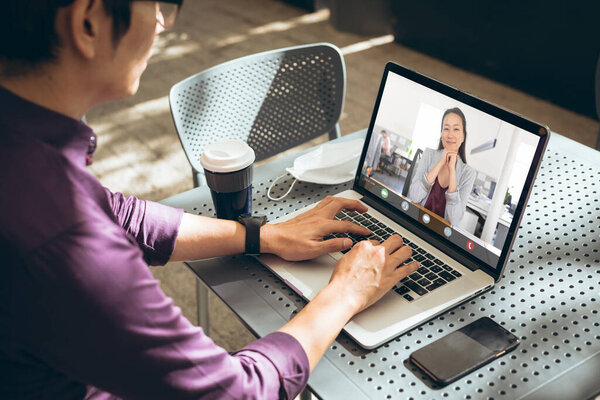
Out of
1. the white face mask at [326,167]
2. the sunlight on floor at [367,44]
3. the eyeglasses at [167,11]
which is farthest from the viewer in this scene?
the sunlight on floor at [367,44]

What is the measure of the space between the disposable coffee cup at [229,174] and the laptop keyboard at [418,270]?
0.18m

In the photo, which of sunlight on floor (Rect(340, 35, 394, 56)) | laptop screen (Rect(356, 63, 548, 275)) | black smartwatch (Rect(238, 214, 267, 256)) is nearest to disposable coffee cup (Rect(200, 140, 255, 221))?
black smartwatch (Rect(238, 214, 267, 256))

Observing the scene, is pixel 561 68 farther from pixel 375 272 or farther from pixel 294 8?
pixel 375 272

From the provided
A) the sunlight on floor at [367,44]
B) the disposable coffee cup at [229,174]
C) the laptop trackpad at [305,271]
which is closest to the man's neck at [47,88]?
the disposable coffee cup at [229,174]

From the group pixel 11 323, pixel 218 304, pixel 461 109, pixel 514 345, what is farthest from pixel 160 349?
pixel 218 304

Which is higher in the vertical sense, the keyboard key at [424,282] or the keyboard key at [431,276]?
the keyboard key at [431,276]

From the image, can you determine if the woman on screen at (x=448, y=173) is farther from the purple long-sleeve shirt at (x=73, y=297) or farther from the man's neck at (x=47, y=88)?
the man's neck at (x=47, y=88)

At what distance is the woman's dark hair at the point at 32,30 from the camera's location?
26.4 inches

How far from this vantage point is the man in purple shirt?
0.67 m

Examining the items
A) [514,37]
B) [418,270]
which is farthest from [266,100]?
[514,37]

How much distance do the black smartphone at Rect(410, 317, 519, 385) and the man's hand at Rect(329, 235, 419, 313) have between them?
12 cm

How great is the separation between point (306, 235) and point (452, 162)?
29 cm

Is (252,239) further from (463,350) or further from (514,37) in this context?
(514,37)

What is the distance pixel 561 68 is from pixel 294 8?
2370 mm
